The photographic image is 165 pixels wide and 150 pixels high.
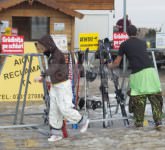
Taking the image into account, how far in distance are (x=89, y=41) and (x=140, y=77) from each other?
3.65ft

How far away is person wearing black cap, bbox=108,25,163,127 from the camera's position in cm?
884

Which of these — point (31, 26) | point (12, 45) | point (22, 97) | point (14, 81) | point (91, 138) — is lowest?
point (91, 138)

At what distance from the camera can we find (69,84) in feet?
27.1

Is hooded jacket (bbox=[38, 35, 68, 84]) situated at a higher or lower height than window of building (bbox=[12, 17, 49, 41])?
lower

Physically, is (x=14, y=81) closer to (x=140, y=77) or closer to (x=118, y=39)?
(x=118, y=39)

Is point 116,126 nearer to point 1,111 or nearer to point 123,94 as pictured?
point 123,94

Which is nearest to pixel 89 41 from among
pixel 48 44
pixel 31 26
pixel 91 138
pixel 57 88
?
pixel 48 44

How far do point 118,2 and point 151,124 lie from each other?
1460 centimetres

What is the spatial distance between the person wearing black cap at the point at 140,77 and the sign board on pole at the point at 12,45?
1.58 metres

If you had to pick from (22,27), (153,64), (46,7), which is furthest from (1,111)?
(22,27)

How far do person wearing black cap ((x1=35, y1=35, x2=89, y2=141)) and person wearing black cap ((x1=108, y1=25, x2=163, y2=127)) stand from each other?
1.02 meters

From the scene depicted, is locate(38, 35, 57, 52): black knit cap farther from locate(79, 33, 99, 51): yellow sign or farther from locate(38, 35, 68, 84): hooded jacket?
locate(79, 33, 99, 51): yellow sign

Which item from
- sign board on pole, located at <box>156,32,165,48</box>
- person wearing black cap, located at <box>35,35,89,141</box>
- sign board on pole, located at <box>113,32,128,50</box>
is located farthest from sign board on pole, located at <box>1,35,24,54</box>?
sign board on pole, located at <box>156,32,165,48</box>

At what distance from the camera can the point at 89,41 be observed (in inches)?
369
